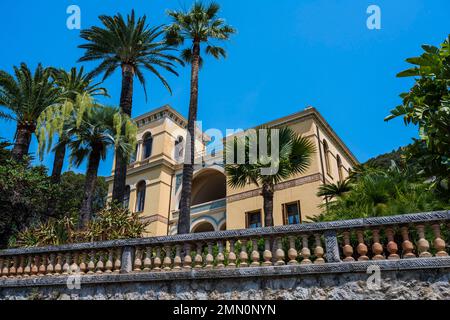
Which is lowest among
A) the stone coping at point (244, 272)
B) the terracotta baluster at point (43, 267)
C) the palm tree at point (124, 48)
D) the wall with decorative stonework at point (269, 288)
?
the wall with decorative stonework at point (269, 288)

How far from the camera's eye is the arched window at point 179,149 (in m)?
29.4

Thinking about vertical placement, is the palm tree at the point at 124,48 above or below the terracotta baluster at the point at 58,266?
above

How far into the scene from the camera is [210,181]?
28031mm

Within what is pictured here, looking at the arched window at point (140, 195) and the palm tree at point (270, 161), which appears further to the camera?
the arched window at point (140, 195)

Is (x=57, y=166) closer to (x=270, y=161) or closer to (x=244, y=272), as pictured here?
(x=270, y=161)

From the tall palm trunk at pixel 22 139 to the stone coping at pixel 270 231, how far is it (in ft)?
23.8

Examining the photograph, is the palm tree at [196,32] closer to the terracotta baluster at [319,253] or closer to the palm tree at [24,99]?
the palm tree at [24,99]

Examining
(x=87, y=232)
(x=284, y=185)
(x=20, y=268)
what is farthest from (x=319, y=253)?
(x=284, y=185)

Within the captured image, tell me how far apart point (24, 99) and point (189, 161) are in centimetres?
744

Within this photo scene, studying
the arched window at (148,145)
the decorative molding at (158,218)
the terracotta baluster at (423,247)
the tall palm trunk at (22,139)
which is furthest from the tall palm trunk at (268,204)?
the arched window at (148,145)

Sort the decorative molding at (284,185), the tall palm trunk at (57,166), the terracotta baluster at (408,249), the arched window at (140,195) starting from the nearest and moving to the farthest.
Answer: the terracotta baluster at (408,249), the tall palm trunk at (57,166), the decorative molding at (284,185), the arched window at (140,195)
